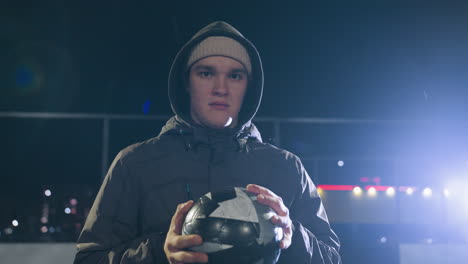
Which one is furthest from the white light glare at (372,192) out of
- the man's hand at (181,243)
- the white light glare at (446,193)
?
the man's hand at (181,243)

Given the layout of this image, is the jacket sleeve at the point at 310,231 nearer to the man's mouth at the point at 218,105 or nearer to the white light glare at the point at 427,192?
the man's mouth at the point at 218,105

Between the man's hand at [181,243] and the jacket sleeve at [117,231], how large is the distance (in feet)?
0.53

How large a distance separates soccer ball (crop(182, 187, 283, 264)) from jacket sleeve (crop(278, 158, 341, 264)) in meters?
0.23

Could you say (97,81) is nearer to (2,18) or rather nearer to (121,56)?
(121,56)

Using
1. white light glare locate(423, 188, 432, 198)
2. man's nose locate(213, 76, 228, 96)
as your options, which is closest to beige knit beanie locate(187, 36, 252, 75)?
man's nose locate(213, 76, 228, 96)

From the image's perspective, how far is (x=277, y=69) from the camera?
4477 mm

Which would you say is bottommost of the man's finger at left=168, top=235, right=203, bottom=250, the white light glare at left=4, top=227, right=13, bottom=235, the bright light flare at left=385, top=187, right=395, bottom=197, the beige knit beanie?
the white light glare at left=4, top=227, right=13, bottom=235

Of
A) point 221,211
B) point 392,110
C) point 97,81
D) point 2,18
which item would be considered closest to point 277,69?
point 392,110

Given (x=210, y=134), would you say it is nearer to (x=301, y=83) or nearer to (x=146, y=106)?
(x=301, y=83)

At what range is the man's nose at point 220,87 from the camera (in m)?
1.92

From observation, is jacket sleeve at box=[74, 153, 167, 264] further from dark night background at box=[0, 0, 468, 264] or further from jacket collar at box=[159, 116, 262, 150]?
dark night background at box=[0, 0, 468, 264]

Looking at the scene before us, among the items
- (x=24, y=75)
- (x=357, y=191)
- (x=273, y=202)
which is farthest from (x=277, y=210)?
(x=24, y=75)

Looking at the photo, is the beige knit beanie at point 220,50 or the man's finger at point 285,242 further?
the beige knit beanie at point 220,50

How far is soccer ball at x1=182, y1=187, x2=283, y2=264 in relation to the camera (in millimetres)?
1406
